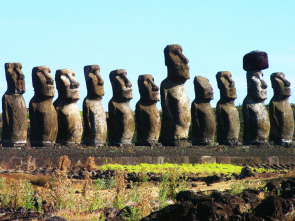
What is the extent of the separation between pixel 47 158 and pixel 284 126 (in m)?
10.6

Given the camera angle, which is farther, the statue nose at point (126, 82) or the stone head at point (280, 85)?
the stone head at point (280, 85)

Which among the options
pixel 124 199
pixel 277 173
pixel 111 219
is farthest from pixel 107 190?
pixel 277 173

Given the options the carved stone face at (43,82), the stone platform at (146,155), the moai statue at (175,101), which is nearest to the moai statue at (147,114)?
the moai statue at (175,101)

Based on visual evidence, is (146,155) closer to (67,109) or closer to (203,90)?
(67,109)

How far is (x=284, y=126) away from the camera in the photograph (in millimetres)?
20609

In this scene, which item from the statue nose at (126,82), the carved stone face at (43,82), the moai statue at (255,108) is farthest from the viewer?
the moai statue at (255,108)

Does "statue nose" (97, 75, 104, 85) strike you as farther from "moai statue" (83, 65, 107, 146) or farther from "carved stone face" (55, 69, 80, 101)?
"carved stone face" (55, 69, 80, 101)

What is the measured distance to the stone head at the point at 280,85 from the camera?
20.8 meters

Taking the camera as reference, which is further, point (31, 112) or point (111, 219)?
point (31, 112)

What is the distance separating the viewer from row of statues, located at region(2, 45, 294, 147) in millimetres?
15648

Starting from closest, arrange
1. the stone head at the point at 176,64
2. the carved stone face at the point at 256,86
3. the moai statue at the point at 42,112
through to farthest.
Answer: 1. the moai statue at the point at 42,112
2. the stone head at the point at 176,64
3. the carved stone face at the point at 256,86

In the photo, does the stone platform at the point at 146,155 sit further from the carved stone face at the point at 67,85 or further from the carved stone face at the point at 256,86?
the carved stone face at the point at 256,86

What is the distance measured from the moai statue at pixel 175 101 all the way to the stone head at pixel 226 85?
2130 mm

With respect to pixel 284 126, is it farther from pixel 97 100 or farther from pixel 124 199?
pixel 124 199
